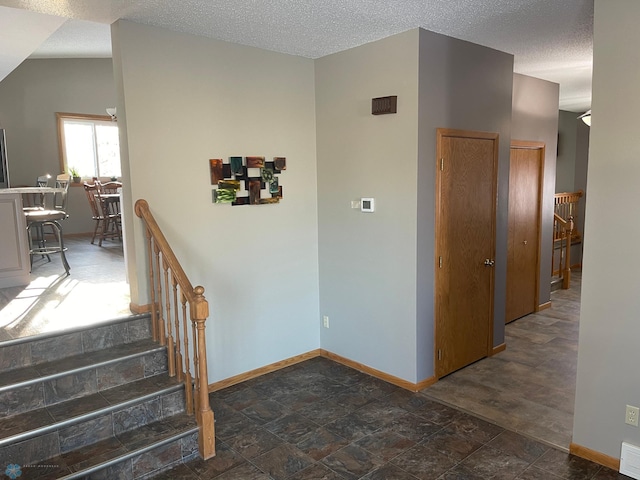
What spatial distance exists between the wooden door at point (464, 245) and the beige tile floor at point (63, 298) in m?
2.44

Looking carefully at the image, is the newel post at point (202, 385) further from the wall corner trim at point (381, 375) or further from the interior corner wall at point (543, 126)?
the interior corner wall at point (543, 126)

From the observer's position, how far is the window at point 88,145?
805cm

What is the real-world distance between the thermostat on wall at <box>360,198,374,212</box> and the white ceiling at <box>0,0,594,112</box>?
1.23 metres

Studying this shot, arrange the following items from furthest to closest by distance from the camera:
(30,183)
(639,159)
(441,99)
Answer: (30,183), (441,99), (639,159)

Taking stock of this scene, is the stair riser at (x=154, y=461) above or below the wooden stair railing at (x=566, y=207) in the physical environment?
below

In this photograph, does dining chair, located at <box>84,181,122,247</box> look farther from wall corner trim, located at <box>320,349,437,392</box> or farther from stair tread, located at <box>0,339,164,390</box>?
wall corner trim, located at <box>320,349,437,392</box>

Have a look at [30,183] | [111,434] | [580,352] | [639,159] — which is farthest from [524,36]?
[30,183]

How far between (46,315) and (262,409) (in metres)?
1.67

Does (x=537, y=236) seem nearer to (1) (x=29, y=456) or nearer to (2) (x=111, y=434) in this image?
(2) (x=111, y=434)

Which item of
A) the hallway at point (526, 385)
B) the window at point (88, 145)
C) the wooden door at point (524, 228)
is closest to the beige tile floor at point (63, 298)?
the hallway at point (526, 385)

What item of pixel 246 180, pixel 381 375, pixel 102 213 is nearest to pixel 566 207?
pixel 381 375

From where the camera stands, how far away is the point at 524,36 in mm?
3543

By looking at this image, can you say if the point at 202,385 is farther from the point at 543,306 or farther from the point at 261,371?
the point at 543,306

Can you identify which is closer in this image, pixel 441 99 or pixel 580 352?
pixel 580 352
